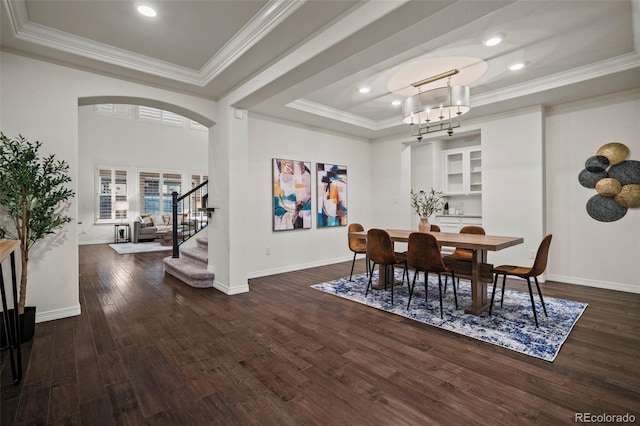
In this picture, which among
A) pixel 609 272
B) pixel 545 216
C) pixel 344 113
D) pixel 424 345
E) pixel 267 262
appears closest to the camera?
pixel 424 345

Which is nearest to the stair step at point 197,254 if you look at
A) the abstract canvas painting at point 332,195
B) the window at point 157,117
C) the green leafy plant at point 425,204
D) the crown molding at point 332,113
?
the abstract canvas painting at point 332,195

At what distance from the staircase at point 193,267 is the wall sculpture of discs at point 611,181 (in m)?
5.62

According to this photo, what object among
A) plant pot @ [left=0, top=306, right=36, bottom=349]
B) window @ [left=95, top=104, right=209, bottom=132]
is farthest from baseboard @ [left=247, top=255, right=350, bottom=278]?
window @ [left=95, top=104, right=209, bottom=132]

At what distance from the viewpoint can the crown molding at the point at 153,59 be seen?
8.24 feet

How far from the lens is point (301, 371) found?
214 centimetres

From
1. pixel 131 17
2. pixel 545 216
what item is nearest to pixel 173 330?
pixel 131 17

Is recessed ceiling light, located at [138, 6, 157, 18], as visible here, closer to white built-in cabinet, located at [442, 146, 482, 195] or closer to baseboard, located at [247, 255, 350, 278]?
baseboard, located at [247, 255, 350, 278]

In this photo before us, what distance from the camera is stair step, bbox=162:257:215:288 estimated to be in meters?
4.40

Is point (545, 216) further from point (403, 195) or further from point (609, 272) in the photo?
point (403, 195)

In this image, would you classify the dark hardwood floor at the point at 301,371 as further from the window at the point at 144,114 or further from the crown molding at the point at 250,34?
the window at the point at 144,114

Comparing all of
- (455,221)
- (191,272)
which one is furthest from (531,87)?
(191,272)

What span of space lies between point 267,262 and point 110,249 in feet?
18.6

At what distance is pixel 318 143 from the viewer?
5.96m

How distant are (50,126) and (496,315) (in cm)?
504
